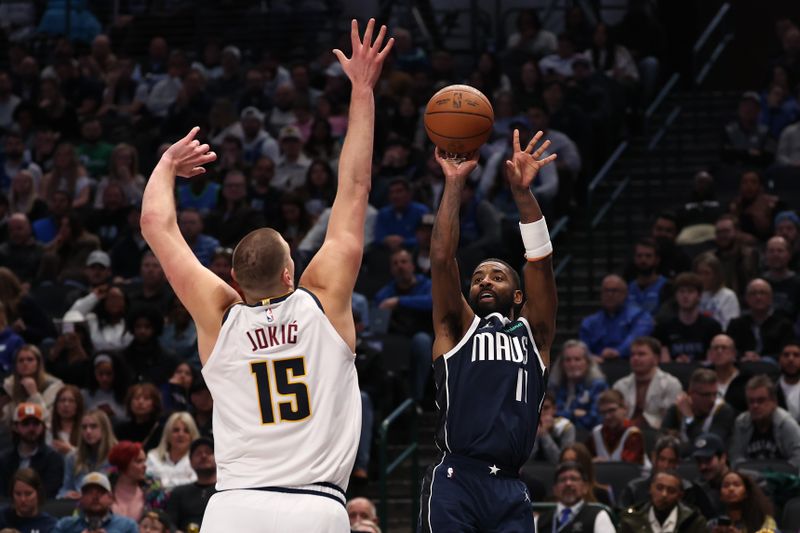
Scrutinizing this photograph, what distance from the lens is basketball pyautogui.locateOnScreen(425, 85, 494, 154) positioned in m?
7.57

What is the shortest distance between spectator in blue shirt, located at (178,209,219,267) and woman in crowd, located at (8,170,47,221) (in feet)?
9.13

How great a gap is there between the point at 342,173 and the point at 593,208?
12336mm

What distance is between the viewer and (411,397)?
45.6 feet

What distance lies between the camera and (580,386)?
13.0 meters

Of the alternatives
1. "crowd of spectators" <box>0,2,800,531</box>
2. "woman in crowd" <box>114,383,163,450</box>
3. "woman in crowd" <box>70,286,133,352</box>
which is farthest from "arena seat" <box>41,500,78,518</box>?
"woman in crowd" <box>70,286,133,352</box>

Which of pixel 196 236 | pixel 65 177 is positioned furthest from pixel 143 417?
pixel 65 177

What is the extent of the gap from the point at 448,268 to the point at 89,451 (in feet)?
21.3

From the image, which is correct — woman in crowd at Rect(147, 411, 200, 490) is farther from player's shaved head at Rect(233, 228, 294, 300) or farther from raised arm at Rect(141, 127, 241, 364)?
player's shaved head at Rect(233, 228, 294, 300)

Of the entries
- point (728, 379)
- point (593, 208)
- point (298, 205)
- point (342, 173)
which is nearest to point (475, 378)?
point (342, 173)

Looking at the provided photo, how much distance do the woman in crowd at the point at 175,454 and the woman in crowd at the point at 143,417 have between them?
397 mm

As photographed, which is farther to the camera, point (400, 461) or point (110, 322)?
point (110, 322)

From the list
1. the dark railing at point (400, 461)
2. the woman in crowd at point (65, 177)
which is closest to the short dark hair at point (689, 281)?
the dark railing at point (400, 461)

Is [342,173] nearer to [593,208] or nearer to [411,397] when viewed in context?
[411,397]

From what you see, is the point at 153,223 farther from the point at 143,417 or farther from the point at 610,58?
the point at 610,58
